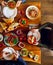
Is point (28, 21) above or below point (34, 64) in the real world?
above

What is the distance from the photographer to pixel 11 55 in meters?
1.40

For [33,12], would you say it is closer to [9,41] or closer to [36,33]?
[36,33]

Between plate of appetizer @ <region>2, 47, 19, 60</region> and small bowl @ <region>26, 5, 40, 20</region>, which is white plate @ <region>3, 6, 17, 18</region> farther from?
plate of appetizer @ <region>2, 47, 19, 60</region>

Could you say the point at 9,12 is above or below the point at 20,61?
above

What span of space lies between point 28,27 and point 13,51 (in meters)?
0.20

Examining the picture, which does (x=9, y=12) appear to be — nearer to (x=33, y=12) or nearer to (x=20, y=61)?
(x=33, y=12)

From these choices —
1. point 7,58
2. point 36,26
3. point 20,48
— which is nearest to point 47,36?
point 36,26

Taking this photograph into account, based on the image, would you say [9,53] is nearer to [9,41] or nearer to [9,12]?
[9,41]

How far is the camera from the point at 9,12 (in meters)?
1.41

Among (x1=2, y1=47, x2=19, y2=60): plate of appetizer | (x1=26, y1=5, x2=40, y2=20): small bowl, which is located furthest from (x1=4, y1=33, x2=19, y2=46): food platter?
(x1=26, y1=5, x2=40, y2=20): small bowl

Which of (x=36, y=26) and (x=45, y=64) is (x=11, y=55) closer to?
(x=36, y=26)

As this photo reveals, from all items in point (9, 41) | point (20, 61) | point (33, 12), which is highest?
point (33, 12)

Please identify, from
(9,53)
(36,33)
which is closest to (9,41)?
(9,53)

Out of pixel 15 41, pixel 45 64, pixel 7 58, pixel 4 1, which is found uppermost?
pixel 4 1
